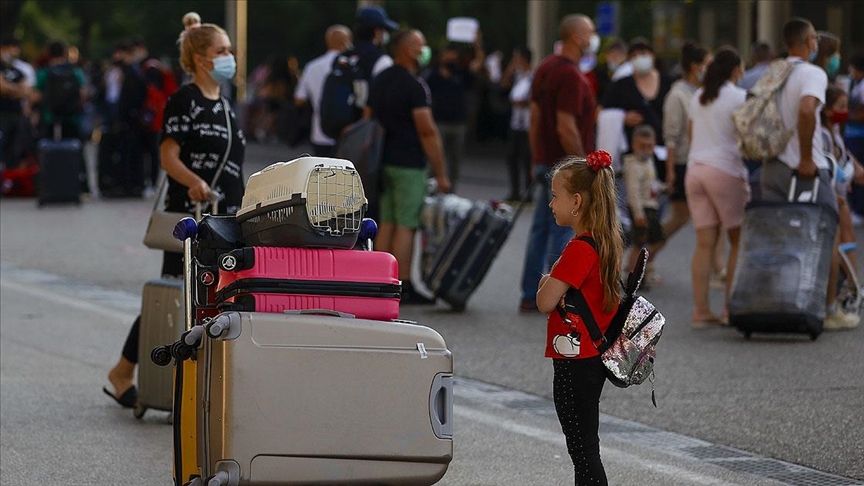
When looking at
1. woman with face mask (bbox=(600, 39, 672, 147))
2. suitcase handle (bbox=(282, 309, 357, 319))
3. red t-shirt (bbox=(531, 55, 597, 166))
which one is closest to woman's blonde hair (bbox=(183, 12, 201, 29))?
suitcase handle (bbox=(282, 309, 357, 319))

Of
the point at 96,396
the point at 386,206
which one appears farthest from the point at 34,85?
the point at 96,396

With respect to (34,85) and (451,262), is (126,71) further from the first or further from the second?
(451,262)

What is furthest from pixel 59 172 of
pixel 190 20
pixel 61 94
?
pixel 190 20

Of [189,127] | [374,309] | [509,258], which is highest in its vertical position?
[189,127]

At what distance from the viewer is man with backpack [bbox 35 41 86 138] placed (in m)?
20.1

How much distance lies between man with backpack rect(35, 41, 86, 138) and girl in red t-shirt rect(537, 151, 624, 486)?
617 inches

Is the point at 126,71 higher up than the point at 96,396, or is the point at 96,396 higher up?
the point at 126,71

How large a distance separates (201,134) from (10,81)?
13.5 m

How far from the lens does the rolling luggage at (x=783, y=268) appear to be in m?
9.52

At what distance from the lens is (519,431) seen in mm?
7391

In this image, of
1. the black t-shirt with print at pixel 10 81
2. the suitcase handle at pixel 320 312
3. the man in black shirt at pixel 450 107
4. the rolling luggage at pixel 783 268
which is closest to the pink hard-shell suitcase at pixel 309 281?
the suitcase handle at pixel 320 312

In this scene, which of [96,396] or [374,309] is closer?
[374,309]

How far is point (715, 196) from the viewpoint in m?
10.4

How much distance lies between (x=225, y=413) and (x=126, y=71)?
52.3 feet
